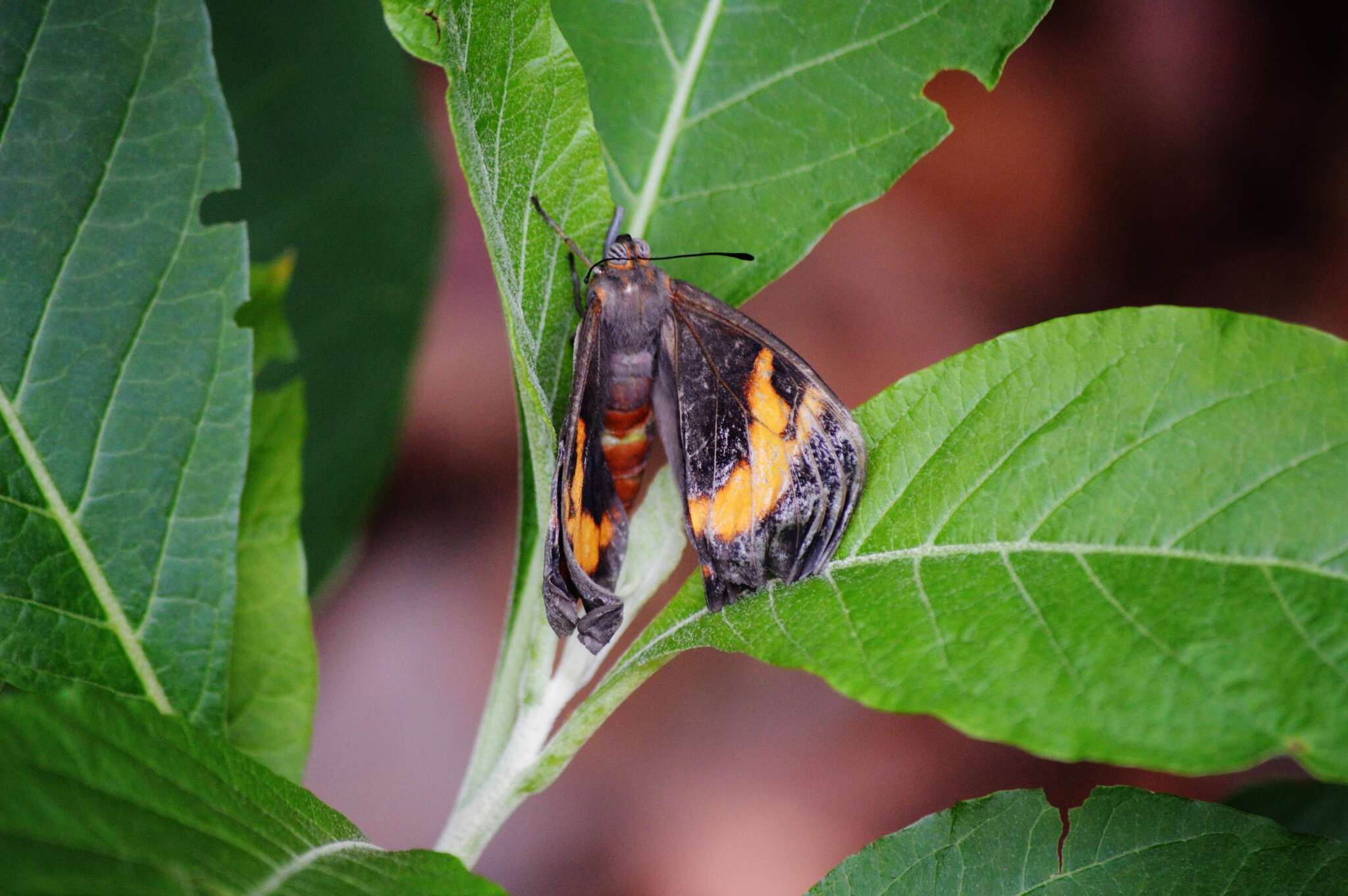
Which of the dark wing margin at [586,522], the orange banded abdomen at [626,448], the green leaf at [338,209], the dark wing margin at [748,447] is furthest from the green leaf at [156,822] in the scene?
the green leaf at [338,209]

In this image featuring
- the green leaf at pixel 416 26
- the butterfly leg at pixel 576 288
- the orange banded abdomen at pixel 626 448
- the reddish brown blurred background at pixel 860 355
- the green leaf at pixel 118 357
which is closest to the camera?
the green leaf at pixel 416 26

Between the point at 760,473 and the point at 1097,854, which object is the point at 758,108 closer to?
the point at 760,473

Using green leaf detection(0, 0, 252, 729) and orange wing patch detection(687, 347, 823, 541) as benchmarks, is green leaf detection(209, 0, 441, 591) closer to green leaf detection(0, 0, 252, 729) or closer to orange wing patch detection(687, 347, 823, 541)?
green leaf detection(0, 0, 252, 729)

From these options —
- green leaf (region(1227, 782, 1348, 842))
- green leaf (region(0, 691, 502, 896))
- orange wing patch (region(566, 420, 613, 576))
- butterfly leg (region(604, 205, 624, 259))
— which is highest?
butterfly leg (region(604, 205, 624, 259))

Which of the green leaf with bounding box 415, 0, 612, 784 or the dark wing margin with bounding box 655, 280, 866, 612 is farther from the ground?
the green leaf with bounding box 415, 0, 612, 784

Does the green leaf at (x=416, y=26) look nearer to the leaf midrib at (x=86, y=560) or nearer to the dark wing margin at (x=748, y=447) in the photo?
the dark wing margin at (x=748, y=447)

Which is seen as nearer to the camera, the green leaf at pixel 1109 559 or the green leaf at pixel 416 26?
the green leaf at pixel 1109 559

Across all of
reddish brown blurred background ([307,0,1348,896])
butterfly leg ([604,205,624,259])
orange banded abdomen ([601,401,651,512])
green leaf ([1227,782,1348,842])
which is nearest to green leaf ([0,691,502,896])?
orange banded abdomen ([601,401,651,512])
